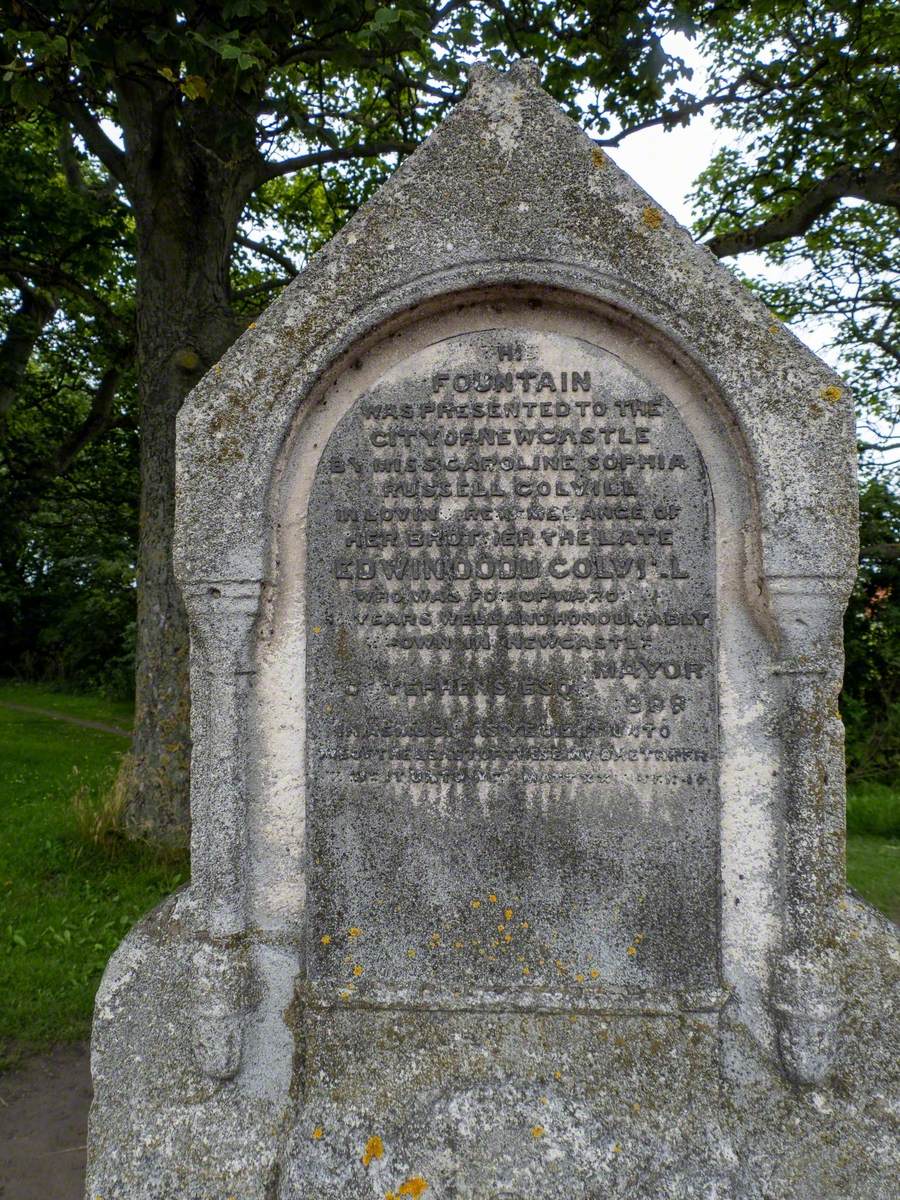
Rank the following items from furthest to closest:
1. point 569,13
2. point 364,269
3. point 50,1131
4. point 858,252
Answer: point 858,252 < point 569,13 < point 50,1131 < point 364,269

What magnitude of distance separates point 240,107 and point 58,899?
219 inches

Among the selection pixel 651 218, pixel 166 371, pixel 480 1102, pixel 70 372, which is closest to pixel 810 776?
pixel 480 1102

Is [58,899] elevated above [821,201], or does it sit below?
below

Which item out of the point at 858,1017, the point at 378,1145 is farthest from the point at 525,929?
the point at 858,1017

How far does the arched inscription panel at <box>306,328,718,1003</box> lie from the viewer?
9.11 feet

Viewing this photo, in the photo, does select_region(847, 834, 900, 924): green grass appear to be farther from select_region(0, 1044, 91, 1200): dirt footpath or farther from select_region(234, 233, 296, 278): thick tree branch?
select_region(234, 233, 296, 278): thick tree branch

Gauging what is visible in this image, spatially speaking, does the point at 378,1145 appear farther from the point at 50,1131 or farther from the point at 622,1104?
the point at 50,1131

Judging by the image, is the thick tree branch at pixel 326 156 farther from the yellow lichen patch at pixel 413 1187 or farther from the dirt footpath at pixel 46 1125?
the yellow lichen patch at pixel 413 1187

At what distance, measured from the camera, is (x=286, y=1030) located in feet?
8.96

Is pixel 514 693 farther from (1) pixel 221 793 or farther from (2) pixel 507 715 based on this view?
(1) pixel 221 793

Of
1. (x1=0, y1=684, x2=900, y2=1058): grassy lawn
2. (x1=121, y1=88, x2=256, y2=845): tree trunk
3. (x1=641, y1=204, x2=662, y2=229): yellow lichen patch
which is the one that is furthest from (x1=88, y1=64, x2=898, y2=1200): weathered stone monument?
(x1=121, y1=88, x2=256, y2=845): tree trunk

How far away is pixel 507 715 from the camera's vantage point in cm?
281

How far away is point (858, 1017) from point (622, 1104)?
0.83 metres

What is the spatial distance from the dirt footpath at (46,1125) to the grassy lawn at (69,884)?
221 millimetres
